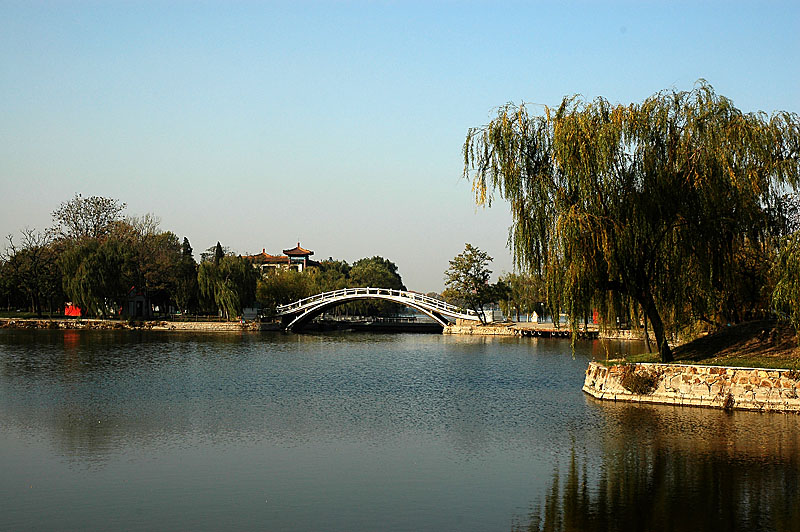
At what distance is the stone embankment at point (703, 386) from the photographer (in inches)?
691

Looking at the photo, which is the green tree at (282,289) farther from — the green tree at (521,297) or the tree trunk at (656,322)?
the tree trunk at (656,322)

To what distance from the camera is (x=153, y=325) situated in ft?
188

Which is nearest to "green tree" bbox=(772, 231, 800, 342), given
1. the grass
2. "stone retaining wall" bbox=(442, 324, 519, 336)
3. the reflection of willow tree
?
the grass

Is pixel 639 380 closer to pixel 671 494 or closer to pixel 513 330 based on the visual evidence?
pixel 671 494

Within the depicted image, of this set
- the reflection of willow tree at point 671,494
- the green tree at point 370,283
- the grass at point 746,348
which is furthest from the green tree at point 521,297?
the reflection of willow tree at point 671,494

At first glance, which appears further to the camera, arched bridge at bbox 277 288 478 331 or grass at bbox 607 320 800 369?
arched bridge at bbox 277 288 478 331

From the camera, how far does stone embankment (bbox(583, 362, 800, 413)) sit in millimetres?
17562

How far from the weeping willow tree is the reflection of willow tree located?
5839 millimetres

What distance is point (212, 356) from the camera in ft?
115

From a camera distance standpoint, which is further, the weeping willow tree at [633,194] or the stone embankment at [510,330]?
the stone embankment at [510,330]

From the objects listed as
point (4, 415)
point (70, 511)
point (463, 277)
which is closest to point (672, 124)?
point (70, 511)

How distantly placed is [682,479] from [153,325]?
5012cm

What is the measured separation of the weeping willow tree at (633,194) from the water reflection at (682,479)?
3742mm

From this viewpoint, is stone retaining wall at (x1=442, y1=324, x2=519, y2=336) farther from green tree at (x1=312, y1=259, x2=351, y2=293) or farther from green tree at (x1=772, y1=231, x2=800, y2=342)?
green tree at (x1=772, y1=231, x2=800, y2=342)
